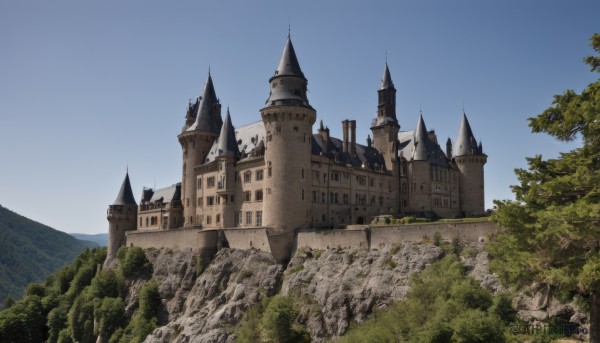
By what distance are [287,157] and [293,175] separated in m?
2.35

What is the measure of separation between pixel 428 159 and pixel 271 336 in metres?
43.4

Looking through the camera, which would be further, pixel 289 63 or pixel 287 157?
pixel 289 63

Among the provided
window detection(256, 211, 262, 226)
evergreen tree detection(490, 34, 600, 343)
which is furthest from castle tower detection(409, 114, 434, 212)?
evergreen tree detection(490, 34, 600, 343)

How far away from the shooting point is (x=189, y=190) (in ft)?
273

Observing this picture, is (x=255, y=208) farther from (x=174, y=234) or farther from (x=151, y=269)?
(x=151, y=269)

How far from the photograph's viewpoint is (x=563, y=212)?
892 inches

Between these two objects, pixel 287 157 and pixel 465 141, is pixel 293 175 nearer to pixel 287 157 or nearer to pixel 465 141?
pixel 287 157

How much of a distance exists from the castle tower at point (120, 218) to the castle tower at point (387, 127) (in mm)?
46195

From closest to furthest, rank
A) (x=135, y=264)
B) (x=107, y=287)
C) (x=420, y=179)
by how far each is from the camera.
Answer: (x=107, y=287) < (x=135, y=264) < (x=420, y=179)

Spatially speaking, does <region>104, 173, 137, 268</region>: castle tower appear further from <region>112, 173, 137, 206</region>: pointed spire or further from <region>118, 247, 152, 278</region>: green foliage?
<region>118, 247, 152, 278</region>: green foliage

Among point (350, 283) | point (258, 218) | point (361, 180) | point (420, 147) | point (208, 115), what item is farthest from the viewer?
point (208, 115)

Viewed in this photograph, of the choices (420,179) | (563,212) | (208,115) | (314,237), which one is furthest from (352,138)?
(563,212)

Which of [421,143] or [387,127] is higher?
[387,127]

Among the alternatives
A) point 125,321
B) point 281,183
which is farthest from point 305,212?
point 125,321
